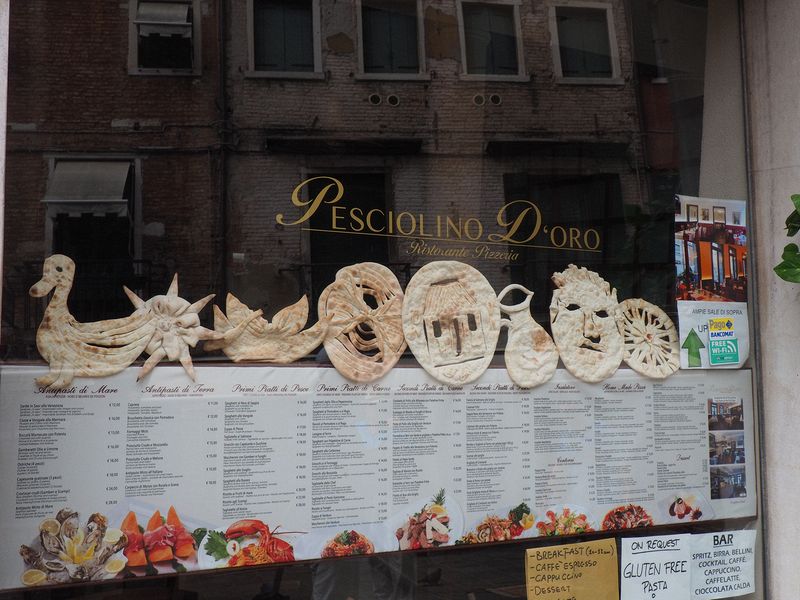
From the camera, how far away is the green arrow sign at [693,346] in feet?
14.6

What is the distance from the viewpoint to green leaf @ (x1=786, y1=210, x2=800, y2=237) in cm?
425

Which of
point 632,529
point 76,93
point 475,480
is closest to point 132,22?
point 76,93

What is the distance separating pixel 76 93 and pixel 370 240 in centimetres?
136

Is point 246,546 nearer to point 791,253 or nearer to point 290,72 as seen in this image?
point 290,72

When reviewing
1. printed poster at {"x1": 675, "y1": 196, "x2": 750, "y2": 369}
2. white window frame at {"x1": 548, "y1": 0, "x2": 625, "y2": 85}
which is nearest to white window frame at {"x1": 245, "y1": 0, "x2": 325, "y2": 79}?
white window frame at {"x1": 548, "y1": 0, "x2": 625, "y2": 85}

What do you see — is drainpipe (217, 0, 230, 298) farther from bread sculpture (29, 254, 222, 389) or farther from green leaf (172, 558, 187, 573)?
green leaf (172, 558, 187, 573)

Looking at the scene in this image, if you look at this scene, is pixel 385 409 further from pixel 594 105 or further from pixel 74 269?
pixel 594 105

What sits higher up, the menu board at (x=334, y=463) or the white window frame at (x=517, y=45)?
the white window frame at (x=517, y=45)

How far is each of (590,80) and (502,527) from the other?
226 cm

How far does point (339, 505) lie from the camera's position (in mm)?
3773

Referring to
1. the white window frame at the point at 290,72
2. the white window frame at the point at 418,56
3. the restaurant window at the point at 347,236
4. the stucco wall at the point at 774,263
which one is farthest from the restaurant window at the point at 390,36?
the stucco wall at the point at 774,263

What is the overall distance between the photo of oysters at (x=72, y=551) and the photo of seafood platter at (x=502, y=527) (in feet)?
4.85

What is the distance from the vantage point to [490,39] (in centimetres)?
430

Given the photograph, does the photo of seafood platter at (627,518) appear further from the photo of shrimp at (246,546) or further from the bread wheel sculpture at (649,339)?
the photo of shrimp at (246,546)
